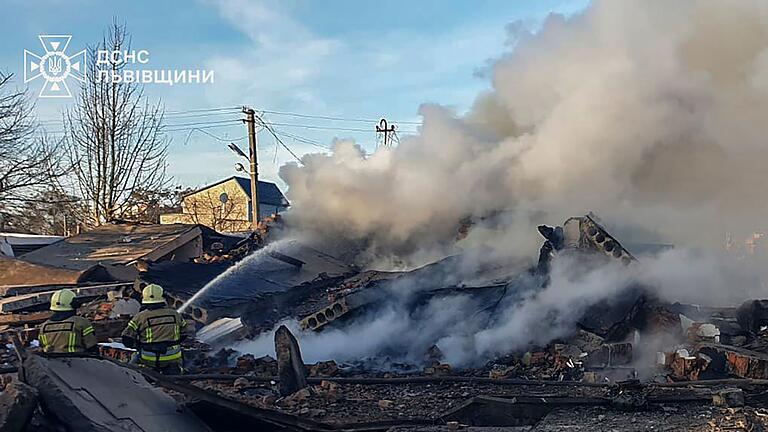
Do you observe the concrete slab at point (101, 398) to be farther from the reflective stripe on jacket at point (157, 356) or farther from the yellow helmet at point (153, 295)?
the yellow helmet at point (153, 295)

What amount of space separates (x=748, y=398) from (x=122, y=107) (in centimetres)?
2434

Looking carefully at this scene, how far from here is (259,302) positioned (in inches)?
450

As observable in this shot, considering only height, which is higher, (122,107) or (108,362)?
(122,107)

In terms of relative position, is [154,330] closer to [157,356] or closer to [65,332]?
[157,356]

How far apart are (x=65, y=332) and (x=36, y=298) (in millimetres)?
5647

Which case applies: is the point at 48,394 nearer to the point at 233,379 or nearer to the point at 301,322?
the point at 233,379

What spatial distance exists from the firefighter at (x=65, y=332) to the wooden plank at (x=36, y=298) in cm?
508

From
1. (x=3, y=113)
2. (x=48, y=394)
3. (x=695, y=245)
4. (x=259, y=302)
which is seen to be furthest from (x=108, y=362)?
(x=3, y=113)

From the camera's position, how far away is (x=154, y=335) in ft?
23.4

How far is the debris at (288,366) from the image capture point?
7.12 metres

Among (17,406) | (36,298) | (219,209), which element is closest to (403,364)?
(17,406)

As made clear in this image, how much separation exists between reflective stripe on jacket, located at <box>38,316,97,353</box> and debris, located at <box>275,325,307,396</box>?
6.51 feet

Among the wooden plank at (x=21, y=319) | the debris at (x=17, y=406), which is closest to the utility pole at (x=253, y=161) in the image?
the wooden plank at (x=21, y=319)

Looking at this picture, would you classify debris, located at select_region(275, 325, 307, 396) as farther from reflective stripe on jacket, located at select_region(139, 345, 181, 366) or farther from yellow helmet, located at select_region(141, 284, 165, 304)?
yellow helmet, located at select_region(141, 284, 165, 304)
